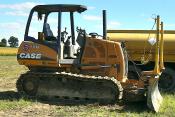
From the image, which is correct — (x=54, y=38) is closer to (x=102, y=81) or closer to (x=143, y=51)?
(x=102, y=81)

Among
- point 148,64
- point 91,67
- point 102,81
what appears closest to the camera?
point 102,81

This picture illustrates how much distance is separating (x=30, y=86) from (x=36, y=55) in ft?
3.15

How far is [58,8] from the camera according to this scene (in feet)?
44.9

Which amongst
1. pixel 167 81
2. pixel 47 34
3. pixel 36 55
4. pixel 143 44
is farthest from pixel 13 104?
pixel 167 81

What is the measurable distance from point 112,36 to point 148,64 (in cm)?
181

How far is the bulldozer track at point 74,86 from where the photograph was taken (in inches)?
506

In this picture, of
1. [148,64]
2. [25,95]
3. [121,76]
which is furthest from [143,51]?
[25,95]

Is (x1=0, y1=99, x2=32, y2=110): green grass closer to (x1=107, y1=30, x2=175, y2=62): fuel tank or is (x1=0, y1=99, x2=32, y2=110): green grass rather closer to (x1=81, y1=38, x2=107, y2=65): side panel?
(x1=81, y1=38, x2=107, y2=65): side panel

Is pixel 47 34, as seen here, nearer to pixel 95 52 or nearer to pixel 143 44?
pixel 95 52

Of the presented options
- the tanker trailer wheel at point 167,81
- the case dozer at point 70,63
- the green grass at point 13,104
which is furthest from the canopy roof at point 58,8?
the tanker trailer wheel at point 167,81

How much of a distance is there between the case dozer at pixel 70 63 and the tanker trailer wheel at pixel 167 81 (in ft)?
12.7

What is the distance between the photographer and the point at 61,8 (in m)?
13.7

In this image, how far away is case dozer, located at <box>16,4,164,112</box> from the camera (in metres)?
13.2

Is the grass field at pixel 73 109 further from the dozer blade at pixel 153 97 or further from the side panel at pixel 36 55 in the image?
the side panel at pixel 36 55
